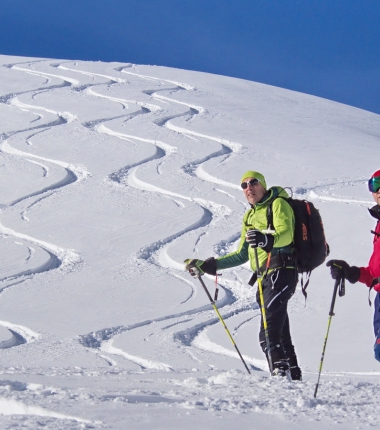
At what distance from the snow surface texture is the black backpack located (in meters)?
0.73

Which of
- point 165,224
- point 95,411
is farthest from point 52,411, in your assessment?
point 165,224

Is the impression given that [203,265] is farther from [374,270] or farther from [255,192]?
[374,270]

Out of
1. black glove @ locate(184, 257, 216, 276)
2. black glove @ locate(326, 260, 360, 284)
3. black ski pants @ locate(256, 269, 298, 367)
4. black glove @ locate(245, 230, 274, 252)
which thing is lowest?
black ski pants @ locate(256, 269, 298, 367)

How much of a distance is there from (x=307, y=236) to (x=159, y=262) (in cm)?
426

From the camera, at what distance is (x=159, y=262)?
27.2ft

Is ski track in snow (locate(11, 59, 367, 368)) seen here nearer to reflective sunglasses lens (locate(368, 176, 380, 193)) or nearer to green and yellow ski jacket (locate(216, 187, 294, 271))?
green and yellow ski jacket (locate(216, 187, 294, 271))

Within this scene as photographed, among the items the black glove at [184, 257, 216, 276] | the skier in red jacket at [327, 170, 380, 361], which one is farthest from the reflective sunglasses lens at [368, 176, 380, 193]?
the black glove at [184, 257, 216, 276]

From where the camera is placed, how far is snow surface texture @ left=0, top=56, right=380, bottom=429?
335 centimetres

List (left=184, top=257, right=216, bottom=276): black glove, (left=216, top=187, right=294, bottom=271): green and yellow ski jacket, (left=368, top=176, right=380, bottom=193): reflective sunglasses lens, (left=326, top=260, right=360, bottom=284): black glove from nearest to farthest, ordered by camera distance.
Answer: (left=368, top=176, right=380, bottom=193): reflective sunglasses lens, (left=326, top=260, right=360, bottom=284): black glove, (left=216, top=187, right=294, bottom=271): green and yellow ski jacket, (left=184, top=257, right=216, bottom=276): black glove

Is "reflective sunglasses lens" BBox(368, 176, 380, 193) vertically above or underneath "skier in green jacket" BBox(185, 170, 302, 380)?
above

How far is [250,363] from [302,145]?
30.4ft

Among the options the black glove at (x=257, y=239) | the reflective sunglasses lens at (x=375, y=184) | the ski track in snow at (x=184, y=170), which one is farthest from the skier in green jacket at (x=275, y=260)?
the ski track in snow at (x=184, y=170)

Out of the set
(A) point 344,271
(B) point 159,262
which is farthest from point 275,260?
(B) point 159,262

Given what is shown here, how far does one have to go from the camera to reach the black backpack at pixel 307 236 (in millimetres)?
4145
